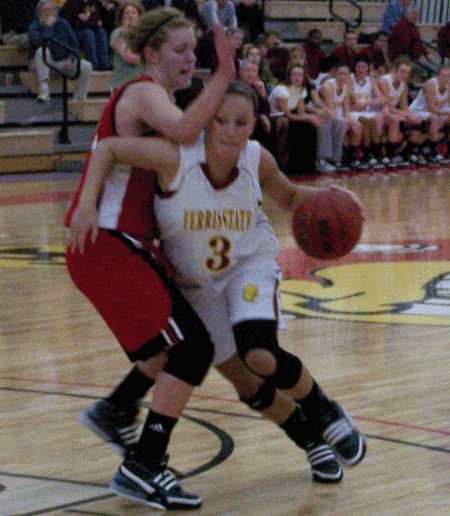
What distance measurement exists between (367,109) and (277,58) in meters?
1.44

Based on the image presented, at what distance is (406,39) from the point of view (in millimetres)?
16125

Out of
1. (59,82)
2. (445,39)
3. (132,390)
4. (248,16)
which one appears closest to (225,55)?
(132,390)

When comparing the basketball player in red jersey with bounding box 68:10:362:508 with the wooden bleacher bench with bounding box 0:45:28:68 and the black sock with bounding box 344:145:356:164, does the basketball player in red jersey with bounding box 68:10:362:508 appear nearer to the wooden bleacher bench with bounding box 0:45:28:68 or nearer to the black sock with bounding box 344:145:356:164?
the black sock with bounding box 344:145:356:164

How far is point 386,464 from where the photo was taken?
324cm

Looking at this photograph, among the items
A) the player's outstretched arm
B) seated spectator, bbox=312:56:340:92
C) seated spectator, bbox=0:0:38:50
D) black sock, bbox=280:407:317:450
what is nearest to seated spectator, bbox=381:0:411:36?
seated spectator, bbox=312:56:340:92

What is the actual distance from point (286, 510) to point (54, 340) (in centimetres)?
233

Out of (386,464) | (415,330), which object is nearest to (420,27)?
(415,330)

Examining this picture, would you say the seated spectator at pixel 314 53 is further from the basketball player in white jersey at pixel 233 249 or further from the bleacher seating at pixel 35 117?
the basketball player in white jersey at pixel 233 249

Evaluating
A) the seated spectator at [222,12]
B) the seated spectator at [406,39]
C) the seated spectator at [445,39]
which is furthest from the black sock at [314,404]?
the seated spectator at [445,39]

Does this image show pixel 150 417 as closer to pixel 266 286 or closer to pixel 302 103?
pixel 266 286

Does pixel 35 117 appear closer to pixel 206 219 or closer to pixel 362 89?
pixel 362 89

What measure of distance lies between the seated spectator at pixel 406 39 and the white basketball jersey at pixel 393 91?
1960 mm

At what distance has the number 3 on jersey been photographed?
308cm

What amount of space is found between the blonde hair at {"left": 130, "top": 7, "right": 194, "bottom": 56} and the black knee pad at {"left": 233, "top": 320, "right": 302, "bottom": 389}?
842 millimetres
